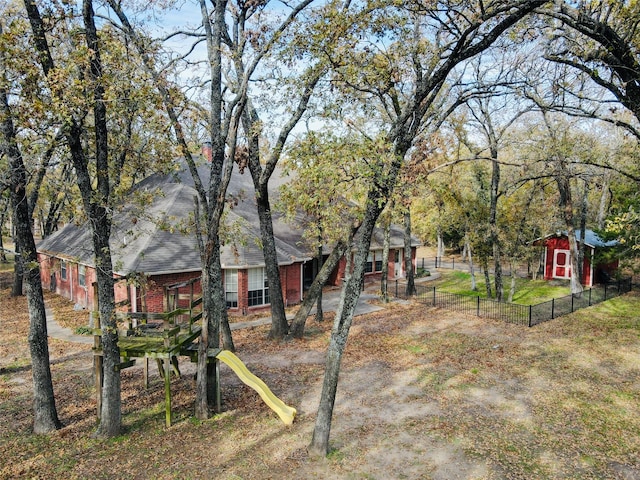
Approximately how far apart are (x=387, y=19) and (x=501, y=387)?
9.79 metres

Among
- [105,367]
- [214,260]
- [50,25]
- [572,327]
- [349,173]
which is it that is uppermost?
[50,25]

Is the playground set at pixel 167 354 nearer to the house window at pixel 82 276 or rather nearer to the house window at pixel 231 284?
the house window at pixel 231 284

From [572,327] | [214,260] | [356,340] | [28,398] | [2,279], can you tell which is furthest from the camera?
[2,279]

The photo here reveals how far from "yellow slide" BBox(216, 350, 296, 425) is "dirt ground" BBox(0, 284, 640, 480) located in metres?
0.35

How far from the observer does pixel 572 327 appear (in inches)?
693

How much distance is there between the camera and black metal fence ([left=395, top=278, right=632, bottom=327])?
62.3 feet

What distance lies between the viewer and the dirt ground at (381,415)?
765 centimetres

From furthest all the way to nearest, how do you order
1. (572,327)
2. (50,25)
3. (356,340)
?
(572,327)
(356,340)
(50,25)

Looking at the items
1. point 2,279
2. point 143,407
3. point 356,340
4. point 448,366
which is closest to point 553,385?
point 448,366

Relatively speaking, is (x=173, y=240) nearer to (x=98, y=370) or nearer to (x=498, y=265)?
(x=98, y=370)

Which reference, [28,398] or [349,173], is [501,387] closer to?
[349,173]

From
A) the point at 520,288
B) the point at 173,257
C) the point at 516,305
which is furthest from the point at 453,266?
the point at 173,257

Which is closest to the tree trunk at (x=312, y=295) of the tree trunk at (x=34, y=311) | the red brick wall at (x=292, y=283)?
the red brick wall at (x=292, y=283)

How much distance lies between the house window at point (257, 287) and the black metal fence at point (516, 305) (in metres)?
7.77
